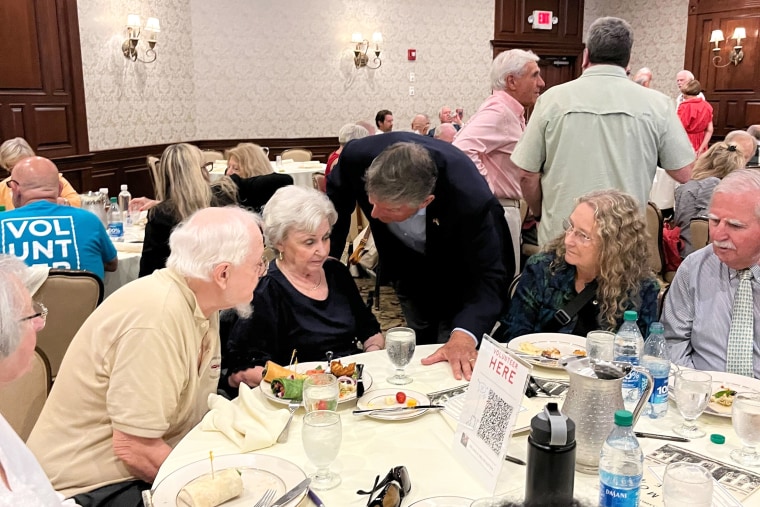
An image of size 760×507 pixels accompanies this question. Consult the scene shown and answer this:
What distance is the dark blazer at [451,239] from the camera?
268cm

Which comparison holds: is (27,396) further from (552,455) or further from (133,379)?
(552,455)

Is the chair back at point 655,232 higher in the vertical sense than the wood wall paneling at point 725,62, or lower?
lower

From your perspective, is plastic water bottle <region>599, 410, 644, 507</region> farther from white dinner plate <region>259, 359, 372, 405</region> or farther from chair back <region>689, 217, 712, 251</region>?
chair back <region>689, 217, 712, 251</region>

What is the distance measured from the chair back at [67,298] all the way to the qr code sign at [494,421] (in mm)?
1907

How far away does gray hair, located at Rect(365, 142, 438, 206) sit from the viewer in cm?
251

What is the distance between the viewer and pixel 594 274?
8.05 feet

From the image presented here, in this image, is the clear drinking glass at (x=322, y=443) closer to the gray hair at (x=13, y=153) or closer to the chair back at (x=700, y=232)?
the chair back at (x=700, y=232)

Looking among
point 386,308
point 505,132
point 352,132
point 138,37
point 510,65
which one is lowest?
point 386,308

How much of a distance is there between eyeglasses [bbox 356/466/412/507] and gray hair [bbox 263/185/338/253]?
1.28 m

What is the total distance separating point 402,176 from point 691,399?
4.21 ft

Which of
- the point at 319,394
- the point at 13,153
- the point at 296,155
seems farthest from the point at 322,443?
the point at 296,155

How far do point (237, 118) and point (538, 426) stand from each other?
9.78 m

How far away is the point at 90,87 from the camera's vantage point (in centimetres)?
780

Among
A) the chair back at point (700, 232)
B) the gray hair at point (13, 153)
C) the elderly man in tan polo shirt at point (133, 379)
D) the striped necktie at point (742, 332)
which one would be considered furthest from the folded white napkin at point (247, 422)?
the gray hair at point (13, 153)
